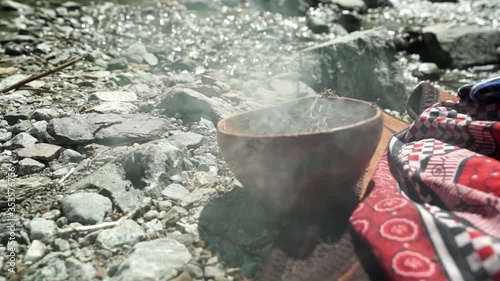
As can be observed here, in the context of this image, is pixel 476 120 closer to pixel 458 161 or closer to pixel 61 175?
pixel 458 161

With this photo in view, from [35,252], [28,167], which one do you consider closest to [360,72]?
[28,167]

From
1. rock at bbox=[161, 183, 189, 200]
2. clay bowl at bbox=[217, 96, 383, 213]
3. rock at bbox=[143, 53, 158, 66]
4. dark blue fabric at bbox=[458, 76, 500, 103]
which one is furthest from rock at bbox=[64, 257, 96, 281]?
rock at bbox=[143, 53, 158, 66]

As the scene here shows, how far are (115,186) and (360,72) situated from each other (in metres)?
3.92

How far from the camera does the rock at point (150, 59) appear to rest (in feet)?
17.8

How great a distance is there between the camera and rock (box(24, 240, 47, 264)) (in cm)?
203

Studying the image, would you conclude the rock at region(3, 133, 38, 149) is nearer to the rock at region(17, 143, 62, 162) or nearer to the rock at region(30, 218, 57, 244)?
the rock at region(17, 143, 62, 162)

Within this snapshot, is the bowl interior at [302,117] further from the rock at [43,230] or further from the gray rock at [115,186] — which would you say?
the rock at [43,230]

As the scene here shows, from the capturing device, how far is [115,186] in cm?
253

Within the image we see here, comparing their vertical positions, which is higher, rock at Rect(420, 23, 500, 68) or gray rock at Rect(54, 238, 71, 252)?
gray rock at Rect(54, 238, 71, 252)

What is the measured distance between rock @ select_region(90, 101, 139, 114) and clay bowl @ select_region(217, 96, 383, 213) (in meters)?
1.69

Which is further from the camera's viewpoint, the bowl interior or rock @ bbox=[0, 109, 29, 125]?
rock @ bbox=[0, 109, 29, 125]

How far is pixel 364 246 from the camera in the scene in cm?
196

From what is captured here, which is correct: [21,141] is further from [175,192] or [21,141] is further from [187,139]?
[175,192]

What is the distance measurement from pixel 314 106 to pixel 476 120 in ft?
3.34
